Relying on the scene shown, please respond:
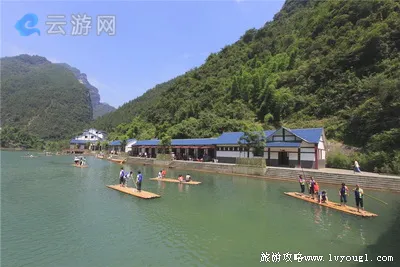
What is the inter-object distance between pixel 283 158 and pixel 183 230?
942 inches

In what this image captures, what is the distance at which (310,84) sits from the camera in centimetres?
5588

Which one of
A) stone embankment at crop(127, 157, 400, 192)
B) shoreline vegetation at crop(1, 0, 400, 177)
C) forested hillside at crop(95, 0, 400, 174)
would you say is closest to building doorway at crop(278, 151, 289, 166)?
stone embankment at crop(127, 157, 400, 192)

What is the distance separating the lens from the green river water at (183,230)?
9922mm

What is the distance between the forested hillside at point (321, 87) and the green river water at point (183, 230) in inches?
642

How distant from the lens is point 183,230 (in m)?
12.8

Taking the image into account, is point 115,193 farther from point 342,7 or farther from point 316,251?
point 342,7

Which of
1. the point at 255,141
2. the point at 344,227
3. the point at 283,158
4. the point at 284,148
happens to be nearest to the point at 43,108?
the point at 255,141

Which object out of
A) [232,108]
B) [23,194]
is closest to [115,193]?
[23,194]

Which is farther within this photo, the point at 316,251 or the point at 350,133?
the point at 350,133

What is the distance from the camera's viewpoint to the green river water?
Answer: 9.92m

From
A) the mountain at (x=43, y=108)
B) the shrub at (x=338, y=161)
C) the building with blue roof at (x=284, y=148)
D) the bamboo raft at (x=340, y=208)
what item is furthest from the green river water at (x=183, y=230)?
the mountain at (x=43, y=108)

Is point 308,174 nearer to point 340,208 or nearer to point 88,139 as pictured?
point 340,208

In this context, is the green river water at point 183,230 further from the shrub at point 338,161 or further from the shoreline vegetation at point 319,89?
the shoreline vegetation at point 319,89

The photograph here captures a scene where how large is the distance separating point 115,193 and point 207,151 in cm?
2531
